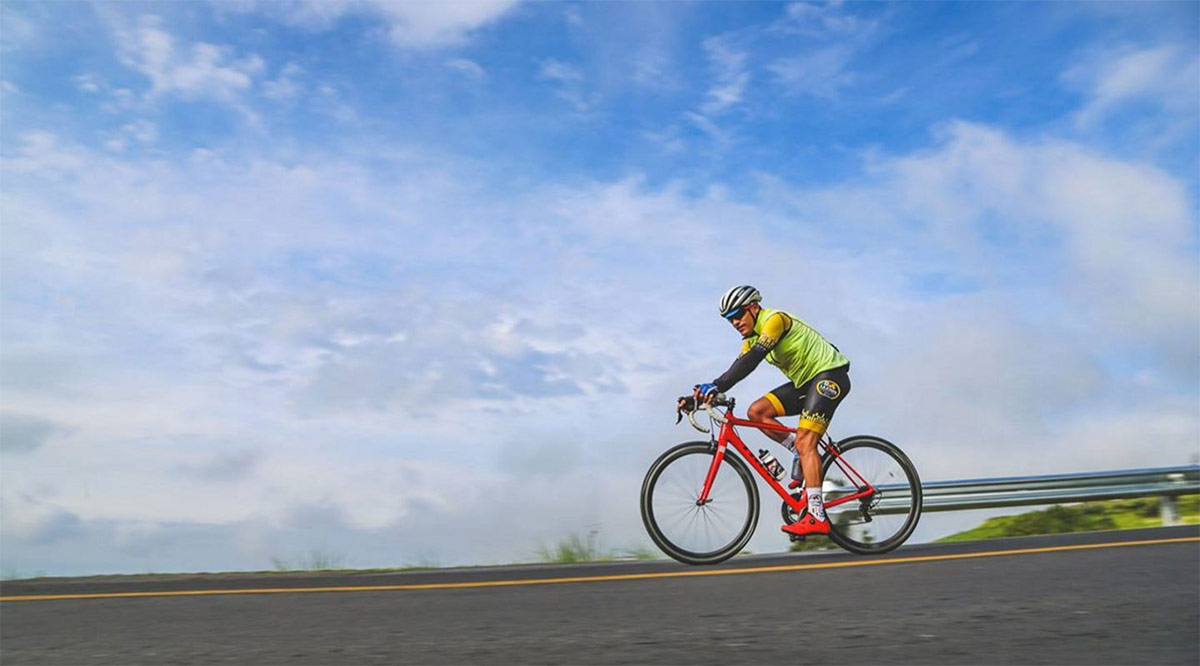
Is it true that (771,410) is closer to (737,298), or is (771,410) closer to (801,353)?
(801,353)

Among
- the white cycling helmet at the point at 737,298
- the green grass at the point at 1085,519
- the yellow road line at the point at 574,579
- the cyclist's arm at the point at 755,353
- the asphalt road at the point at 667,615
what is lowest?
the asphalt road at the point at 667,615

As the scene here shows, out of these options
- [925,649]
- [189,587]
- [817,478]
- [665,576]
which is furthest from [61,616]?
[817,478]

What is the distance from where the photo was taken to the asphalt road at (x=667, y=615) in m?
4.49

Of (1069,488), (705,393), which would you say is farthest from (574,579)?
(1069,488)

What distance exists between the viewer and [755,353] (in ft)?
25.9

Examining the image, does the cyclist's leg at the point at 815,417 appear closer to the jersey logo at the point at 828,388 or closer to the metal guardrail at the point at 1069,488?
the jersey logo at the point at 828,388

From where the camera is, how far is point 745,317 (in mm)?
7973

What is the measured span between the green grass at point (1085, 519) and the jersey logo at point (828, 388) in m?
4.56

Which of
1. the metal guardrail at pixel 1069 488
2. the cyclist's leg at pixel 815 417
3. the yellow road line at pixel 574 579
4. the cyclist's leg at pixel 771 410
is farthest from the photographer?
the metal guardrail at pixel 1069 488

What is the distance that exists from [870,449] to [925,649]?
4.48 meters

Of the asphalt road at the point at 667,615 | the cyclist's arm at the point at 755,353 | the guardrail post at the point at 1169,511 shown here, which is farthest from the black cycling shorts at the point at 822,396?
the guardrail post at the point at 1169,511

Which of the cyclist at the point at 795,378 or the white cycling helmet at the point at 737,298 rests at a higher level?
the white cycling helmet at the point at 737,298

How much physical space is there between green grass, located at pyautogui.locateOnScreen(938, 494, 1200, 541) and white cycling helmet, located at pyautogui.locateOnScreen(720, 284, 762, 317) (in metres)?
5.44

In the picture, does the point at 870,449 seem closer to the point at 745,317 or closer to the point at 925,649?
the point at 745,317
